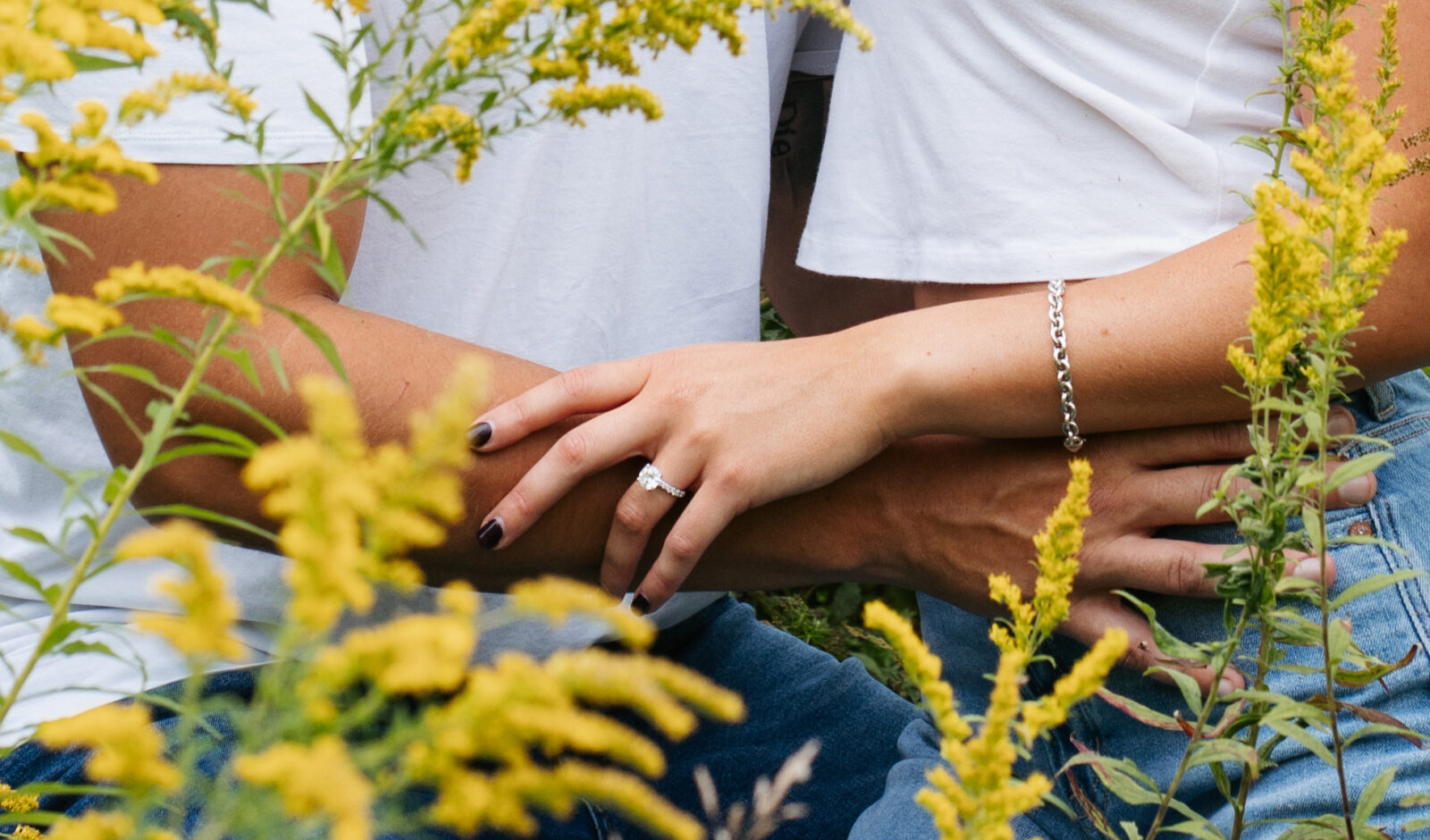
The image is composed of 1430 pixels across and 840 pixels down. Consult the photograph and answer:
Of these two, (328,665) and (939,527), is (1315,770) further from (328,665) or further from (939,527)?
(328,665)

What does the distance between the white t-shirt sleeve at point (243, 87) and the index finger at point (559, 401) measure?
364 mm

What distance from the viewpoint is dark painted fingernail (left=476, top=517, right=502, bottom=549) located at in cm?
140

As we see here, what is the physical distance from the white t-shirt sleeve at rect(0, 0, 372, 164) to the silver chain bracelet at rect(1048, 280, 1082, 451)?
84 cm

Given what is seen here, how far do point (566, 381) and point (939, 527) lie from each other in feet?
1.81

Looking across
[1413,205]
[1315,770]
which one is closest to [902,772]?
[1315,770]

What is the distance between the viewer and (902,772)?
1.71 meters

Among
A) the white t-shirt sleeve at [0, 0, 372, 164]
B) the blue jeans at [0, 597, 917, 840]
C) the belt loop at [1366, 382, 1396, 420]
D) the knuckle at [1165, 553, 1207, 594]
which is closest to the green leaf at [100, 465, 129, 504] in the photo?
the white t-shirt sleeve at [0, 0, 372, 164]

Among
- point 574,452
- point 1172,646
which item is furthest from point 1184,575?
point 574,452

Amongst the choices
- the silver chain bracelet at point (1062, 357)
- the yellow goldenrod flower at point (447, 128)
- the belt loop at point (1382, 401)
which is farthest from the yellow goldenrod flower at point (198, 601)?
the belt loop at point (1382, 401)

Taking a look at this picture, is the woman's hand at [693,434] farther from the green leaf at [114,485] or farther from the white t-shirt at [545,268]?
the green leaf at [114,485]

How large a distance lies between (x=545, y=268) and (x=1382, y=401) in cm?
121

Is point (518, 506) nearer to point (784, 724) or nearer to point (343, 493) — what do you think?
point (784, 724)

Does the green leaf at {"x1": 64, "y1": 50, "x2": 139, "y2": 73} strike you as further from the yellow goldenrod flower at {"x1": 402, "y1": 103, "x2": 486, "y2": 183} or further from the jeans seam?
the jeans seam

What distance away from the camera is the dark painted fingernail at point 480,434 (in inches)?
55.2
